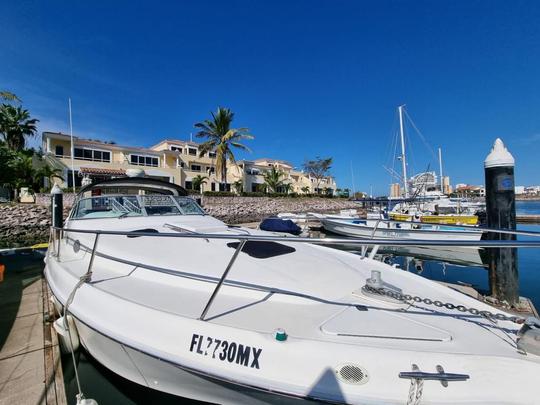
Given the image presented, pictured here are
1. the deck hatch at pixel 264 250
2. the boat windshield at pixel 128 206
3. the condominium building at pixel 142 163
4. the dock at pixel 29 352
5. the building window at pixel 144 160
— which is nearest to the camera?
the dock at pixel 29 352

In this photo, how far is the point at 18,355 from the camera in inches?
117

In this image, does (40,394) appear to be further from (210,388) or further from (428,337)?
(428,337)

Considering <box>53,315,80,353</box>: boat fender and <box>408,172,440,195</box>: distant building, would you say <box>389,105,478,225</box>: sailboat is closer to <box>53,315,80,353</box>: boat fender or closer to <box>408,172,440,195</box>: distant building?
<box>408,172,440,195</box>: distant building

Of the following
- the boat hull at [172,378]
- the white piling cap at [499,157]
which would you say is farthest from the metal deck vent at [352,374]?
the white piling cap at [499,157]

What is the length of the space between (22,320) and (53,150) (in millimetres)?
25988

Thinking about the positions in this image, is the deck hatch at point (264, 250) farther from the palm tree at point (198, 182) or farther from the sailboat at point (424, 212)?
the palm tree at point (198, 182)

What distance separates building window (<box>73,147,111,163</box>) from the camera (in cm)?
2472

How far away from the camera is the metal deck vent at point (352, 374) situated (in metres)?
1.39

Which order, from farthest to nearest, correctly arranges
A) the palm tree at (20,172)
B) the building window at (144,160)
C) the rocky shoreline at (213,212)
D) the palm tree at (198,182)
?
the palm tree at (198,182) → the building window at (144,160) → the palm tree at (20,172) → the rocky shoreline at (213,212)

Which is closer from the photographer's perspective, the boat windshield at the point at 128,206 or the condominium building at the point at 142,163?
the boat windshield at the point at 128,206

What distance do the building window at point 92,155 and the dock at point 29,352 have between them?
2420 centimetres

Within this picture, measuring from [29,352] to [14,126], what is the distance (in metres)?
31.2

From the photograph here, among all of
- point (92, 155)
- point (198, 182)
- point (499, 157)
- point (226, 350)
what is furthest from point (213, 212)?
point (226, 350)

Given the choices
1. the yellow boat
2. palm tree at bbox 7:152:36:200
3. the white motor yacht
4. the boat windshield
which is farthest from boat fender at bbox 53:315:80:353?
palm tree at bbox 7:152:36:200
